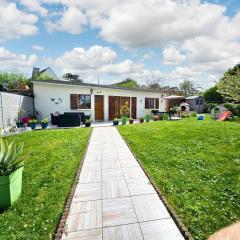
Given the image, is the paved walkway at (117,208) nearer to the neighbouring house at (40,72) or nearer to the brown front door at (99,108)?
the brown front door at (99,108)

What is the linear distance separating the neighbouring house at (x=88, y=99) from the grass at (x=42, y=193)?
8855 millimetres

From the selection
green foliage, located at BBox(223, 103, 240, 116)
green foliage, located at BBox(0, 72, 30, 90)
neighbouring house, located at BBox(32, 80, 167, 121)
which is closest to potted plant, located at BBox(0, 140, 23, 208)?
neighbouring house, located at BBox(32, 80, 167, 121)

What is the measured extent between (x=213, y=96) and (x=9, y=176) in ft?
115

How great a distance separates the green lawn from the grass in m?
2.06

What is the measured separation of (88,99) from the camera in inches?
705

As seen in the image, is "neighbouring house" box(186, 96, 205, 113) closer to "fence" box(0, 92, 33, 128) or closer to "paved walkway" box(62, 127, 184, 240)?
"fence" box(0, 92, 33, 128)

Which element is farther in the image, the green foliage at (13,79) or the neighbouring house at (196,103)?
the neighbouring house at (196,103)

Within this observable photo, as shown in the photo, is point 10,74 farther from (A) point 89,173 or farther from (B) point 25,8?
A: (A) point 89,173

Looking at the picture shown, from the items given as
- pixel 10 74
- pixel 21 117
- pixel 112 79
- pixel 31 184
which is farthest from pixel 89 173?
pixel 112 79

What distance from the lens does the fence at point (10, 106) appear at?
12.0 meters

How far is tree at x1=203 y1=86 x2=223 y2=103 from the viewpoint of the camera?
3322 cm

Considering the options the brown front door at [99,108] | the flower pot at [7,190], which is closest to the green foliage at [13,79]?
the brown front door at [99,108]

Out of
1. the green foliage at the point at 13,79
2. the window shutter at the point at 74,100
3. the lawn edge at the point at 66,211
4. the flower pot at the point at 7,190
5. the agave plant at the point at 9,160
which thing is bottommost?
the lawn edge at the point at 66,211

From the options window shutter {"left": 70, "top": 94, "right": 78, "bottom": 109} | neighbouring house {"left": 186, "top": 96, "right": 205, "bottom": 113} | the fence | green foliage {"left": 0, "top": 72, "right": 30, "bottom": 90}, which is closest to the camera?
the fence
